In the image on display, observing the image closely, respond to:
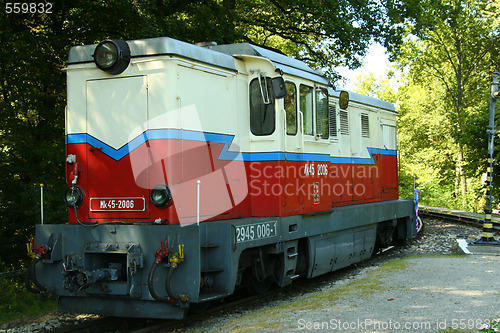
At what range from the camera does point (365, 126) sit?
473 inches

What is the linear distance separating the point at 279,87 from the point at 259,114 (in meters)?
0.57

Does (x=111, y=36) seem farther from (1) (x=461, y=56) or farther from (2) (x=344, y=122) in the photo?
(1) (x=461, y=56)

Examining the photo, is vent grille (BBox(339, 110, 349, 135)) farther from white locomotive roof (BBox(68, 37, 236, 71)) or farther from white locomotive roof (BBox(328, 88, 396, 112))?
white locomotive roof (BBox(68, 37, 236, 71))

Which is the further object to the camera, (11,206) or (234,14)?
(234,14)

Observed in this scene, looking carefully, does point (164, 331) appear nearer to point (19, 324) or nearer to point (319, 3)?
point (19, 324)

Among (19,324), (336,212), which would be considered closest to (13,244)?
(19,324)

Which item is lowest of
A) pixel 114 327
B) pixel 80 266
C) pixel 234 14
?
pixel 114 327

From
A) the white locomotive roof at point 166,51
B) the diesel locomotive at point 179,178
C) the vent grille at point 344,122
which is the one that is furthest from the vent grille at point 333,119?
the white locomotive roof at point 166,51

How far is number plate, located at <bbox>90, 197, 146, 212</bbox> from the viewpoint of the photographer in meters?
6.55

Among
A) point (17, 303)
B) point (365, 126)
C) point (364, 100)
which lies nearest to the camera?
point (17, 303)

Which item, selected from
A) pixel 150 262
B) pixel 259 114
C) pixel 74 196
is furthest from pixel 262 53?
pixel 150 262

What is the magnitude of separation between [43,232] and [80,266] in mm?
733

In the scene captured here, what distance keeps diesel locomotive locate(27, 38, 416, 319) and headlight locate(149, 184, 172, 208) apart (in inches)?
0.6

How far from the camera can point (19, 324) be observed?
6863 mm
